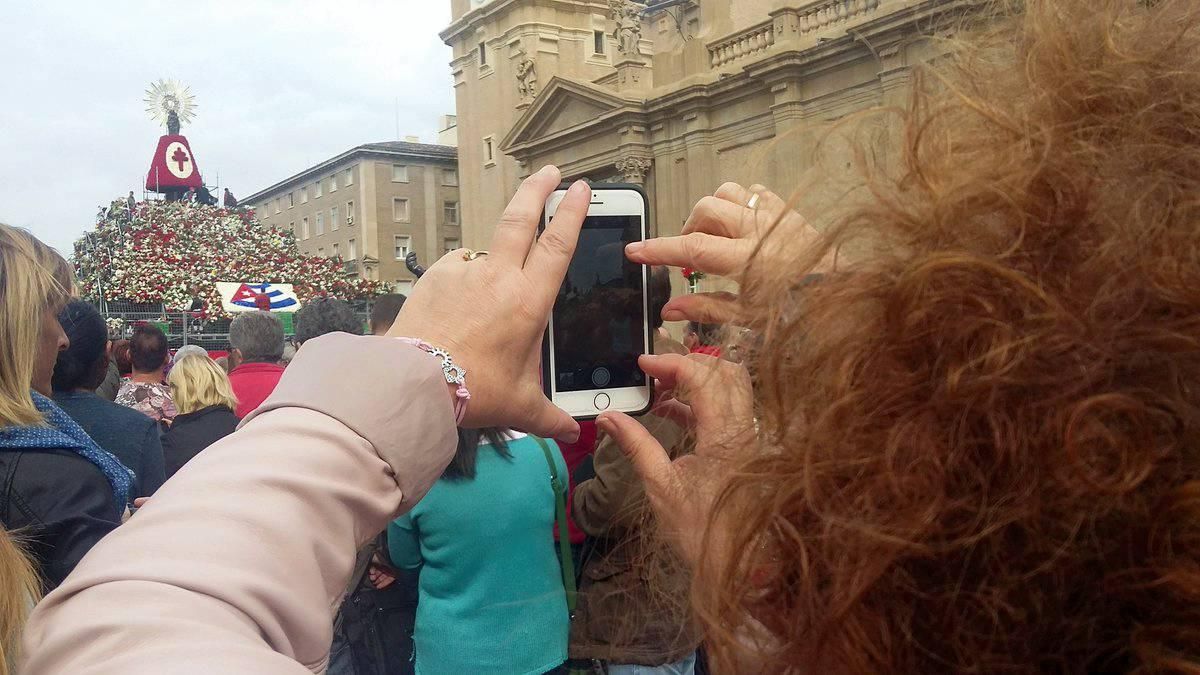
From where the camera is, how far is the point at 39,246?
2613 millimetres

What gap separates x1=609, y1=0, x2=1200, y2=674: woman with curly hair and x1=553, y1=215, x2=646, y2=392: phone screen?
0.76 m

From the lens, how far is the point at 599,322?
5.08 feet

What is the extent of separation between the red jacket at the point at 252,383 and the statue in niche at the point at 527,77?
27.3 m

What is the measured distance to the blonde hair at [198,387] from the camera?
14.7ft

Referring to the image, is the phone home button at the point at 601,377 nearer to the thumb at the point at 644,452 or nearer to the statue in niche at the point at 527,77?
the thumb at the point at 644,452

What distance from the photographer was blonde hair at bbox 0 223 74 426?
2336mm

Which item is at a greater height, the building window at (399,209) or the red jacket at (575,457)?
the building window at (399,209)

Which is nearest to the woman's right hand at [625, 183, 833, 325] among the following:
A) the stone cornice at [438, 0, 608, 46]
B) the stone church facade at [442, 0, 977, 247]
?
the stone church facade at [442, 0, 977, 247]

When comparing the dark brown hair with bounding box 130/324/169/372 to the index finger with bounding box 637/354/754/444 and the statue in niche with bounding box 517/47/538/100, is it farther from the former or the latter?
the statue in niche with bounding box 517/47/538/100

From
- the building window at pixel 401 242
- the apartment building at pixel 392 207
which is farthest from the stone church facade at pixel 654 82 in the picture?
the building window at pixel 401 242

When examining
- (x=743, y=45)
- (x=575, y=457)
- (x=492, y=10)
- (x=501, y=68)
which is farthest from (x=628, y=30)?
(x=575, y=457)

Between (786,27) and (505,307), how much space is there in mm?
21073

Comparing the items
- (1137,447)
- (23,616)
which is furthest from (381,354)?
(1137,447)

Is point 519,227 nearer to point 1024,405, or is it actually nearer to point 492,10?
point 1024,405
